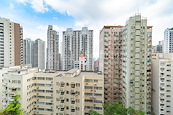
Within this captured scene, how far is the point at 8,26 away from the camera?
150 ft

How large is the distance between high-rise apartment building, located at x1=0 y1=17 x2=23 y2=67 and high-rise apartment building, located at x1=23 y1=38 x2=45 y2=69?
68.2 ft

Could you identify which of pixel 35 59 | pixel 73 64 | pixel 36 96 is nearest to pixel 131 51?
pixel 36 96

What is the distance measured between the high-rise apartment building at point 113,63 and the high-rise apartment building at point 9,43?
38.4 metres

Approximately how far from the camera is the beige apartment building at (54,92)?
23016 mm

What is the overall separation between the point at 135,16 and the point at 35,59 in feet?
218

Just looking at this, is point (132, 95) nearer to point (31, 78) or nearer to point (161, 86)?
point (161, 86)

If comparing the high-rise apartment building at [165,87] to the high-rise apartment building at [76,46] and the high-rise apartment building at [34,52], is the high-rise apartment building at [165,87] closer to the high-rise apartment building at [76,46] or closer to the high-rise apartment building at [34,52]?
the high-rise apartment building at [76,46]

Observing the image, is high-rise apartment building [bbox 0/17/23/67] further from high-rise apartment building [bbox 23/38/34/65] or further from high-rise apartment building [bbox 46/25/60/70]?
high-rise apartment building [bbox 23/38/34/65]

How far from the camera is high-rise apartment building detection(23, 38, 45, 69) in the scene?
2721 inches

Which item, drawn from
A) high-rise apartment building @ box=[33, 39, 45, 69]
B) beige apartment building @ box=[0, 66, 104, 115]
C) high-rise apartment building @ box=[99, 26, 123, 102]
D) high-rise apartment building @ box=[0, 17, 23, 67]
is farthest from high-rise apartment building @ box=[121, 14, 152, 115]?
high-rise apartment building @ box=[33, 39, 45, 69]

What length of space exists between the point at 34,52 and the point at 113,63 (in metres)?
59.0

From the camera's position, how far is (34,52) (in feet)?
242

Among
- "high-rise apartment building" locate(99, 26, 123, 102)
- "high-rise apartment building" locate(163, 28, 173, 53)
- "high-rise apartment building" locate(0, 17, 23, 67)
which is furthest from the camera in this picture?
"high-rise apartment building" locate(163, 28, 173, 53)

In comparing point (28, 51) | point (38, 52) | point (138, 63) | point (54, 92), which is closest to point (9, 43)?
point (28, 51)
